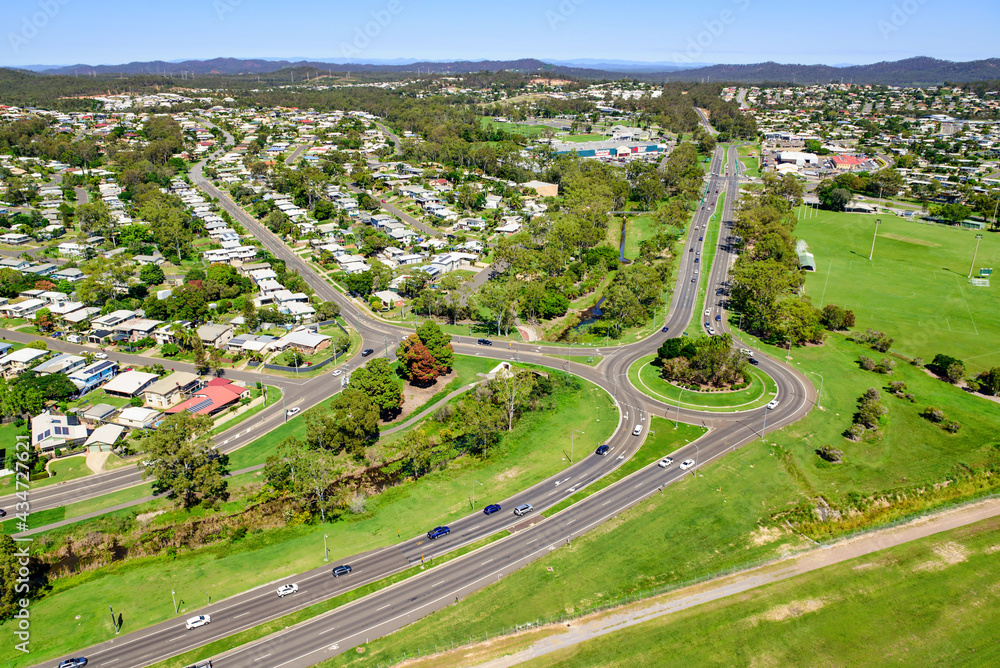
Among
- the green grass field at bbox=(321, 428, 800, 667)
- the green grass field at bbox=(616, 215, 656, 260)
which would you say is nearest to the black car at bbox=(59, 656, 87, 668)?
the green grass field at bbox=(321, 428, 800, 667)

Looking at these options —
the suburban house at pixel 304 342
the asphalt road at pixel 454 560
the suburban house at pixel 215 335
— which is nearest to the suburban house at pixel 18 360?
the suburban house at pixel 215 335

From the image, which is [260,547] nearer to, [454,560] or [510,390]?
[454,560]

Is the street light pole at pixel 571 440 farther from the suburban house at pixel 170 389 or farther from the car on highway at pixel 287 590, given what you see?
the suburban house at pixel 170 389

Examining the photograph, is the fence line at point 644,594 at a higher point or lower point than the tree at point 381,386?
lower

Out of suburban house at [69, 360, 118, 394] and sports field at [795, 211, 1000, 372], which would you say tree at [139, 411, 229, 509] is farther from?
sports field at [795, 211, 1000, 372]

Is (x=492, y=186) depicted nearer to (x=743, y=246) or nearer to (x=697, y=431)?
(x=743, y=246)

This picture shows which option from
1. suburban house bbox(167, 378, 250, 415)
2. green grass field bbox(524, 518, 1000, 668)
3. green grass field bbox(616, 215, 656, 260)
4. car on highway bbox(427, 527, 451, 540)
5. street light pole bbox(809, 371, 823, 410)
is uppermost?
green grass field bbox(616, 215, 656, 260)
